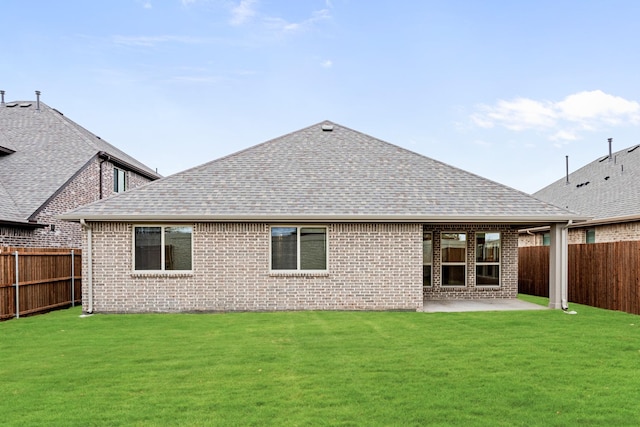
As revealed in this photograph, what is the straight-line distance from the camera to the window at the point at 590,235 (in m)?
18.1

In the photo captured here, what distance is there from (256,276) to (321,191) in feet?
10.2

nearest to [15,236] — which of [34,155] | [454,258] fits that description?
[34,155]

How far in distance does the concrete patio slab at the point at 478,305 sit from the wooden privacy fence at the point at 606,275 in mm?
1814

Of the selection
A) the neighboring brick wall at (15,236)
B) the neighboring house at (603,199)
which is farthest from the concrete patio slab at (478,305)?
the neighboring brick wall at (15,236)

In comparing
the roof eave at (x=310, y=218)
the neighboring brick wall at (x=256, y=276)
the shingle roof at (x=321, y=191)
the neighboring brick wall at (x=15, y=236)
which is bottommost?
the neighboring brick wall at (x=256, y=276)

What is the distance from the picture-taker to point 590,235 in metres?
18.4

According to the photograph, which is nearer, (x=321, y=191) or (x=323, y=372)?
(x=323, y=372)

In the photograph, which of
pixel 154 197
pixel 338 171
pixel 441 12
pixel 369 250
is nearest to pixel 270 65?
pixel 441 12

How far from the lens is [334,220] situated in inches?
467

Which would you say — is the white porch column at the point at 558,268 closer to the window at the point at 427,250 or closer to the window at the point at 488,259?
the window at the point at 488,259

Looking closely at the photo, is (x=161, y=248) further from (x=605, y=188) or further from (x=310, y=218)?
(x=605, y=188)

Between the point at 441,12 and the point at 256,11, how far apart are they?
7.65 metres

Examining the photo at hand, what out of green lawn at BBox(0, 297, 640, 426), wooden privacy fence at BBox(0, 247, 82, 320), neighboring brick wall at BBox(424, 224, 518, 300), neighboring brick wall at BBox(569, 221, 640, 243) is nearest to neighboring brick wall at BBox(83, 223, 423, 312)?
green lawn at BBox(0, 297, 640, 426)

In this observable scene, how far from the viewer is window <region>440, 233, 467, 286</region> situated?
47.9 feet
